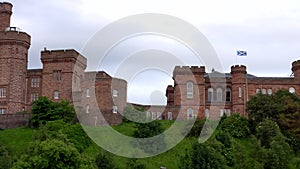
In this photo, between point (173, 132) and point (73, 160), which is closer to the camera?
point (73, 160)

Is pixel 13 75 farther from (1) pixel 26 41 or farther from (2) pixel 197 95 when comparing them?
(2) pixel 197 95

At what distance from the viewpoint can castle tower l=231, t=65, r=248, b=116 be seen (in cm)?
6806

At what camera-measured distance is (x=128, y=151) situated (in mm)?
51875

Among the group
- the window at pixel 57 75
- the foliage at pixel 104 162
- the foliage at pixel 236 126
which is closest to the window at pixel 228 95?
the foliage at pixel 236 126

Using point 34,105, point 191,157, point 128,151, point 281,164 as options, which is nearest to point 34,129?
point 34,105

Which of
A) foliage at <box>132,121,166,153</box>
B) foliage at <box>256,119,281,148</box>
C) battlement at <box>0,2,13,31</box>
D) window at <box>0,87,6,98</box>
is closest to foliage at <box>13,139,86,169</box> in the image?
foliage at <box>132,121,166,153</box>

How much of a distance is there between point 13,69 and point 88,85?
31.8 feet

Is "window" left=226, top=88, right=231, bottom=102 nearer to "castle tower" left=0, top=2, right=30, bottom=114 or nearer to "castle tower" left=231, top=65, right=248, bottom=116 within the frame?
"castle tower" left=231, top=65, right=248, bottom=116

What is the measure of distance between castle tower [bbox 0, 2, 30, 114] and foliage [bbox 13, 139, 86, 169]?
107ft

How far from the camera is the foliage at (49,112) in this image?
2354 inches

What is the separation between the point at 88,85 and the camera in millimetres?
66438

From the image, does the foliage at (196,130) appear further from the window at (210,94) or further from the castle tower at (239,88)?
the window at (210,94)

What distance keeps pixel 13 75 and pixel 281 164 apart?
3703cm

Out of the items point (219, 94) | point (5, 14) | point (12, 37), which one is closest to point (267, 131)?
point (219, 94)
